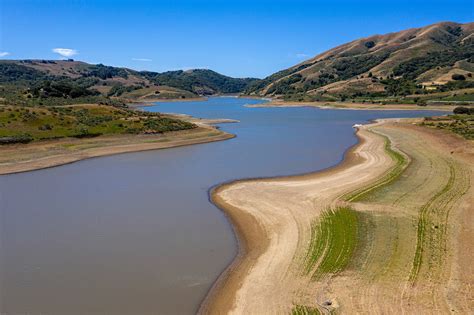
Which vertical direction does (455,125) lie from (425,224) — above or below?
above

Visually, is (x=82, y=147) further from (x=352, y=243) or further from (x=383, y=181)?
(x=352, y=243)

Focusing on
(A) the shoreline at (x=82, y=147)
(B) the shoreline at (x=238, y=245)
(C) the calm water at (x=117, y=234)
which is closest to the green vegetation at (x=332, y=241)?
(B) the shoreline at (x=238, y=245)

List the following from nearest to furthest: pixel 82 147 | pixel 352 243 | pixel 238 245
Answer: pixel 352 243, pixel 238 245, pixel 82 147

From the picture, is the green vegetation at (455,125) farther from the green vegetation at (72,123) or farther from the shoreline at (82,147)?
the green vegetation at (72,123)

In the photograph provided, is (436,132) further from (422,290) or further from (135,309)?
(135,309)

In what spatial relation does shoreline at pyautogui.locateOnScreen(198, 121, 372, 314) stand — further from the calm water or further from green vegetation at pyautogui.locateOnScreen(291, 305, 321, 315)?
green vegetation at pyautogui.locateOnScreen(291, 305, 321, 315)

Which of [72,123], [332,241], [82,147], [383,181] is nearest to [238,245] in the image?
[332,241]
